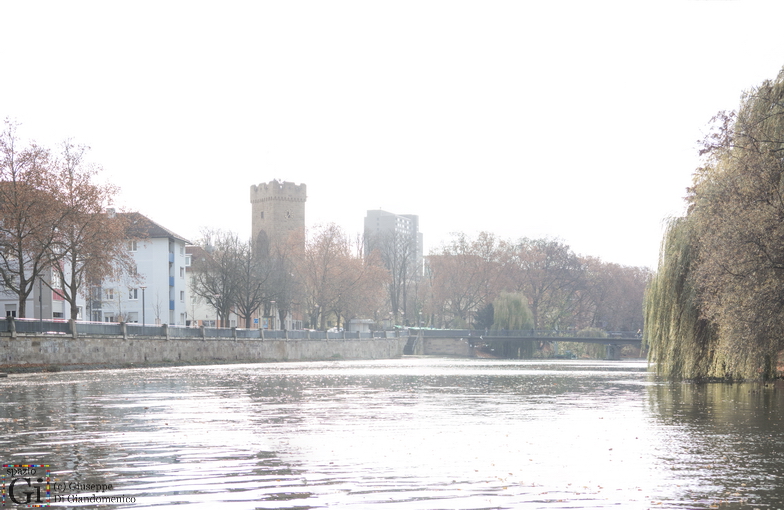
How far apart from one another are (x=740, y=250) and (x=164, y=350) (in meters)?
46.5

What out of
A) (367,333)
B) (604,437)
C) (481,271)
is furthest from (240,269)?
(604,437)

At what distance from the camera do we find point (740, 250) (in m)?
21.5

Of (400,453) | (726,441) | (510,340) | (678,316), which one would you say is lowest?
(510,340)

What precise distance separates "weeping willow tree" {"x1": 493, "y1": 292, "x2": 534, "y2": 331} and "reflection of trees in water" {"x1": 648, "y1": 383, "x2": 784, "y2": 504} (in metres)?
78.7

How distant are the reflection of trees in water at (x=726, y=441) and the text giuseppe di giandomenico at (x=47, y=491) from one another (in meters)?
5.88

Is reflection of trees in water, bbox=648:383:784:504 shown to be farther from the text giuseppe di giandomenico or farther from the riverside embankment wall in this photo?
the riverside embankment wall

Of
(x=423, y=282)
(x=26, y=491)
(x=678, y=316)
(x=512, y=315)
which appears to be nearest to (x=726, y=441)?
(x=26, y=491)

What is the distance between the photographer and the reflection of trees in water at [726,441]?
29.9 ft

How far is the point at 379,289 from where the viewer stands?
102 m

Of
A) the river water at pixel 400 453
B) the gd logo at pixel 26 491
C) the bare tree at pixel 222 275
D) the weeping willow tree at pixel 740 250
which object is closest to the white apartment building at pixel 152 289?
the bare tree at pixel 222 275

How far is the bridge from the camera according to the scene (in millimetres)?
102562

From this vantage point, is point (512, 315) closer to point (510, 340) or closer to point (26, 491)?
point (510, 340)

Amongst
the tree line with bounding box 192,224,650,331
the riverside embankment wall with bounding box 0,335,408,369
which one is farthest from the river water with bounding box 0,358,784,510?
the tree line with bounding box 192,224,650,331

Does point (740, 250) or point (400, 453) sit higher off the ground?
point (740, 250)
